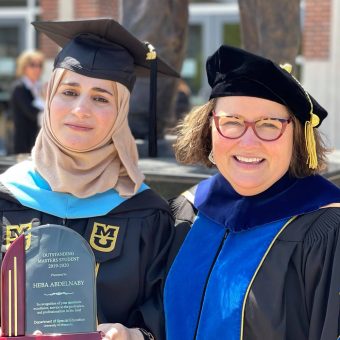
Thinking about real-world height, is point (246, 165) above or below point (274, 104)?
below

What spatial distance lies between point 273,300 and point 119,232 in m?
0.58

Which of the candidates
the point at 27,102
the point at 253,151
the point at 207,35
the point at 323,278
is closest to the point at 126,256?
the point at 253,151

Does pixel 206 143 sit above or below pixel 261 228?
above

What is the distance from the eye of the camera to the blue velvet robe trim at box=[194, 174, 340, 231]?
2420 millimetres

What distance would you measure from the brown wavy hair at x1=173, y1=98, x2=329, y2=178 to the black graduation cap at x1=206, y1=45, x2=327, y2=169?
0.10 feet

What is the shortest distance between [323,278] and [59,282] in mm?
743

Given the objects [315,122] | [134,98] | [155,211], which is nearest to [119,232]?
[155,211]

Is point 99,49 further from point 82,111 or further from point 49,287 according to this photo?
point 49,287

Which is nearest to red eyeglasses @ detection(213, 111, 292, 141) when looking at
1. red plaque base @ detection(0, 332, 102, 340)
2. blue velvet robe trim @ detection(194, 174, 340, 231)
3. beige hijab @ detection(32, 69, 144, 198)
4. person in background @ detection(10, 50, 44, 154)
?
blue velvet robe trim @ detection(194, 174, 340, 231)

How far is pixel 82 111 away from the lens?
259 cm

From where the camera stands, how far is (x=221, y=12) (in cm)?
1327

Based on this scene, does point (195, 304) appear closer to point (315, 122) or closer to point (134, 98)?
point (315, 122)

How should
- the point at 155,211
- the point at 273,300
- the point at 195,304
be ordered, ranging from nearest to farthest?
the point at 273,300 < the point at 195,304 < the point at 155,211

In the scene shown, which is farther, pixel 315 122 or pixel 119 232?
pixel 119 232
